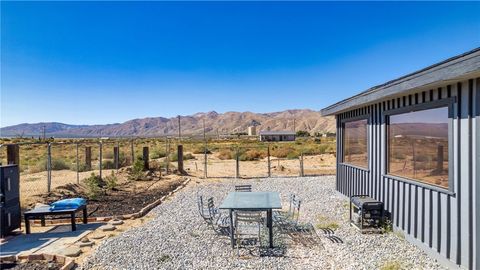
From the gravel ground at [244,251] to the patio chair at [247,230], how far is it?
30cm

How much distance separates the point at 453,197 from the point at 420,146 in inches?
62.1

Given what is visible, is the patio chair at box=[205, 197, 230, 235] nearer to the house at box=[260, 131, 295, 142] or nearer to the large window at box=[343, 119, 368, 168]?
the large window at box=[343, 119, 368, 168]

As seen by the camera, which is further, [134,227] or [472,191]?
[134,227]

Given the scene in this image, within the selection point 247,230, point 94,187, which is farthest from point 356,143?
point 94,187

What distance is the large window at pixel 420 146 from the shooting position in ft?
17.5

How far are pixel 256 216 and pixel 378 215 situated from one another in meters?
2.91

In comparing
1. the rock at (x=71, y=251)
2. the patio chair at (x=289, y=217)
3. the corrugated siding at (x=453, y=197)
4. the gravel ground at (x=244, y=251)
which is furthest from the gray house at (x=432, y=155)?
the rock at (x=71, y=251)

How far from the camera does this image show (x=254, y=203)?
6.64 metres

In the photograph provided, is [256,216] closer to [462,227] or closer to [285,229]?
[285,229]

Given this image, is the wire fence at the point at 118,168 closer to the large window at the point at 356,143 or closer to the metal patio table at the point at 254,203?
the metal patio table at the point at 254,203

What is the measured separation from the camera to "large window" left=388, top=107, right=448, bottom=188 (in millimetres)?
5344

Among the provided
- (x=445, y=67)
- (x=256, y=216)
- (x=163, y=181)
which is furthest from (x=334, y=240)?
(x=163, y=181)

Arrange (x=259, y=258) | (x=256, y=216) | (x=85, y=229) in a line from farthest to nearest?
(x=85, y=229) → (x=256, y=216) → (x=259, y=258)

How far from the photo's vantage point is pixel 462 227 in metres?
4.66
